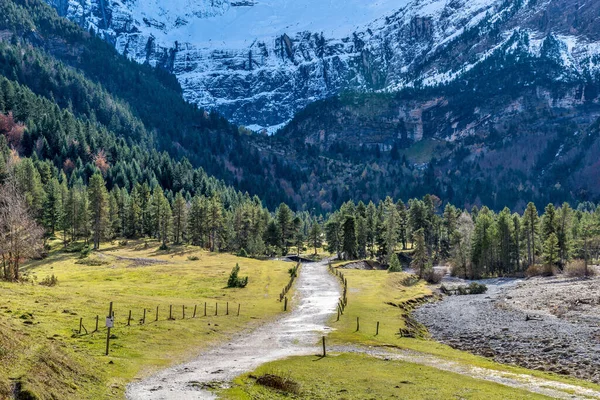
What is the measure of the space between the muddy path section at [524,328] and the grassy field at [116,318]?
2269 cm

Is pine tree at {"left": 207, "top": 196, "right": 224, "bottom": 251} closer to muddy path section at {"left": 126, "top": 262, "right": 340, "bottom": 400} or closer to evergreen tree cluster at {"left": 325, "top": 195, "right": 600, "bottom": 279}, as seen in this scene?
evergreen tree cluster at {"left": 325, "top": 195, "right": 600, "bottom": 279}

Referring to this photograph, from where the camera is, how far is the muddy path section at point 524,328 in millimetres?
44272

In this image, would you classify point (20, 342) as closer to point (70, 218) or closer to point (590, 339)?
point (590, 339)

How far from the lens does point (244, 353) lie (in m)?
42.2

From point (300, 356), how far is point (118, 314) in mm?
19965

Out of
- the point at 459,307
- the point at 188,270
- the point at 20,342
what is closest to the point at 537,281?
the point at 459,307

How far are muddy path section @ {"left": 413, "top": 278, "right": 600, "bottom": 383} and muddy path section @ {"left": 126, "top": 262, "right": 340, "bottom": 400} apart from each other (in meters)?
14.1

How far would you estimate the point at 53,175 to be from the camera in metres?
196

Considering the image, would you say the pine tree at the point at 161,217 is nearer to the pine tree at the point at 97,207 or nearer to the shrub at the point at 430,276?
the pine tree at the point at 97,207

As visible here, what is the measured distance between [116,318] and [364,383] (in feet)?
84.6

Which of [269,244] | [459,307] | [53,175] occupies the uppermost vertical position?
[53,175]

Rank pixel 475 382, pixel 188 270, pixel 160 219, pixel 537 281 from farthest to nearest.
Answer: pixel 160 219
pixel 537 281
pixel 188 270
pixel 475 382

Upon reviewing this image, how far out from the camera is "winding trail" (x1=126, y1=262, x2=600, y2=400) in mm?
29984

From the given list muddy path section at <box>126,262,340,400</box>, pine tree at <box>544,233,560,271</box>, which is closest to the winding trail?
muddy path section at <box>126,262,340,400</box>
